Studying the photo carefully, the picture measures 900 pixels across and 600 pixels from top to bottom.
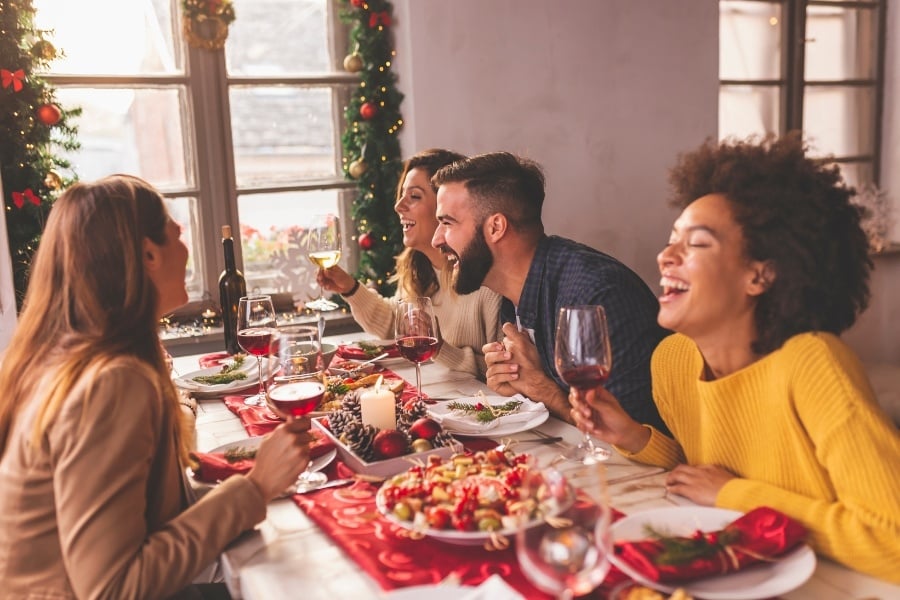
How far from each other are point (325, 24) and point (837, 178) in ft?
9.64

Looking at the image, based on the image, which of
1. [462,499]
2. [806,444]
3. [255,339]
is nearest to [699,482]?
[806,444]

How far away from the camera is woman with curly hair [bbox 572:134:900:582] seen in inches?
44.8

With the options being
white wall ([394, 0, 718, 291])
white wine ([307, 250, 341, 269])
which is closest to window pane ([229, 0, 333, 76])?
white wall ([394, 0, 718, 291])

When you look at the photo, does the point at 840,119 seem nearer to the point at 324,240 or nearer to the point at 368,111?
the point at 368,111

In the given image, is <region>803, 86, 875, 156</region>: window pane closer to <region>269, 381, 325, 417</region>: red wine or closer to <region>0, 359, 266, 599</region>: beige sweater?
<region>269, 381, 325, 417</region>: red wine

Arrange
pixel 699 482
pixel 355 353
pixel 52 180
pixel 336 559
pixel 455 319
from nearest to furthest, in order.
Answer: pixel 336 559 < pixel 699 482 < pixel 355 353 < pixel 455 319 < pixel 52 180

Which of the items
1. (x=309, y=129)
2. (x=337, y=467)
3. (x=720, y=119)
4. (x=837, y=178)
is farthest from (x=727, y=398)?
(x=720, y=119)

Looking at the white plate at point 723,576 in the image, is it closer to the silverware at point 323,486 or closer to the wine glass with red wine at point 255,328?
the silverware at point 323,486

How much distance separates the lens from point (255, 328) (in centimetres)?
198

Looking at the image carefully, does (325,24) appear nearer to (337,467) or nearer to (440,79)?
(440,79)

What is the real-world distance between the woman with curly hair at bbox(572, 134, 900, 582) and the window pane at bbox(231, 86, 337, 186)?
2.61 meters

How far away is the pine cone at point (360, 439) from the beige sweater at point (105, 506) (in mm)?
285

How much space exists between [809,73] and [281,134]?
9.96 ft

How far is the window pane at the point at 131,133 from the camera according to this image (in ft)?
11.0
